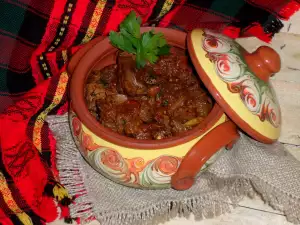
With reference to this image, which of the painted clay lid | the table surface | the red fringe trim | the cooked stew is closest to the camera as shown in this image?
the painted clay lid

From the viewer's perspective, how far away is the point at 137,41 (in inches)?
40.3

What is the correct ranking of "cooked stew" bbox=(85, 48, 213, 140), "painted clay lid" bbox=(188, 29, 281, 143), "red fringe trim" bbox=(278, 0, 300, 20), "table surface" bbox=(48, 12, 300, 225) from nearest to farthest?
"painted clay lid" bbox=(188, 29, 281, 143), "cooked stew" bbox=(85, 48, 213, 140), "table surface" bbox=(48, 12, 300, 225), "red fringe trim" bbox=(278, 0, 300, 20)

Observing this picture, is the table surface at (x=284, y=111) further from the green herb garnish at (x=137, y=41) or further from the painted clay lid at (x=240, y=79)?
the green herb garnish at (x=137, y=41)

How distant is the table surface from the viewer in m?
1.11

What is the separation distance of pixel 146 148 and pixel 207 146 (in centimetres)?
12

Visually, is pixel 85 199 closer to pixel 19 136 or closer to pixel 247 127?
pixel 19 136

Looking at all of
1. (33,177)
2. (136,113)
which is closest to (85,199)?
(33,177)

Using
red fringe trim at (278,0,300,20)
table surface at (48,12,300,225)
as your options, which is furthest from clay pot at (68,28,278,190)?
red fringe trim at (278,0,300,20)

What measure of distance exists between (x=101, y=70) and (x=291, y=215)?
523 millimetres

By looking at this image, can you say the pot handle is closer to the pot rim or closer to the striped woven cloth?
the pot rim

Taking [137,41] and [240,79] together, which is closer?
[240,79]

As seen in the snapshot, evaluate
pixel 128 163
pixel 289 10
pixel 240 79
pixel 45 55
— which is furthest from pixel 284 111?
pixel 45 55

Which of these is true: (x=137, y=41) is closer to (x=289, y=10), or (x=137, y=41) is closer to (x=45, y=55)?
(x=45, y=55)

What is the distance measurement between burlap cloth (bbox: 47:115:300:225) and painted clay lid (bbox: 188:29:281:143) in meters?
0.16
